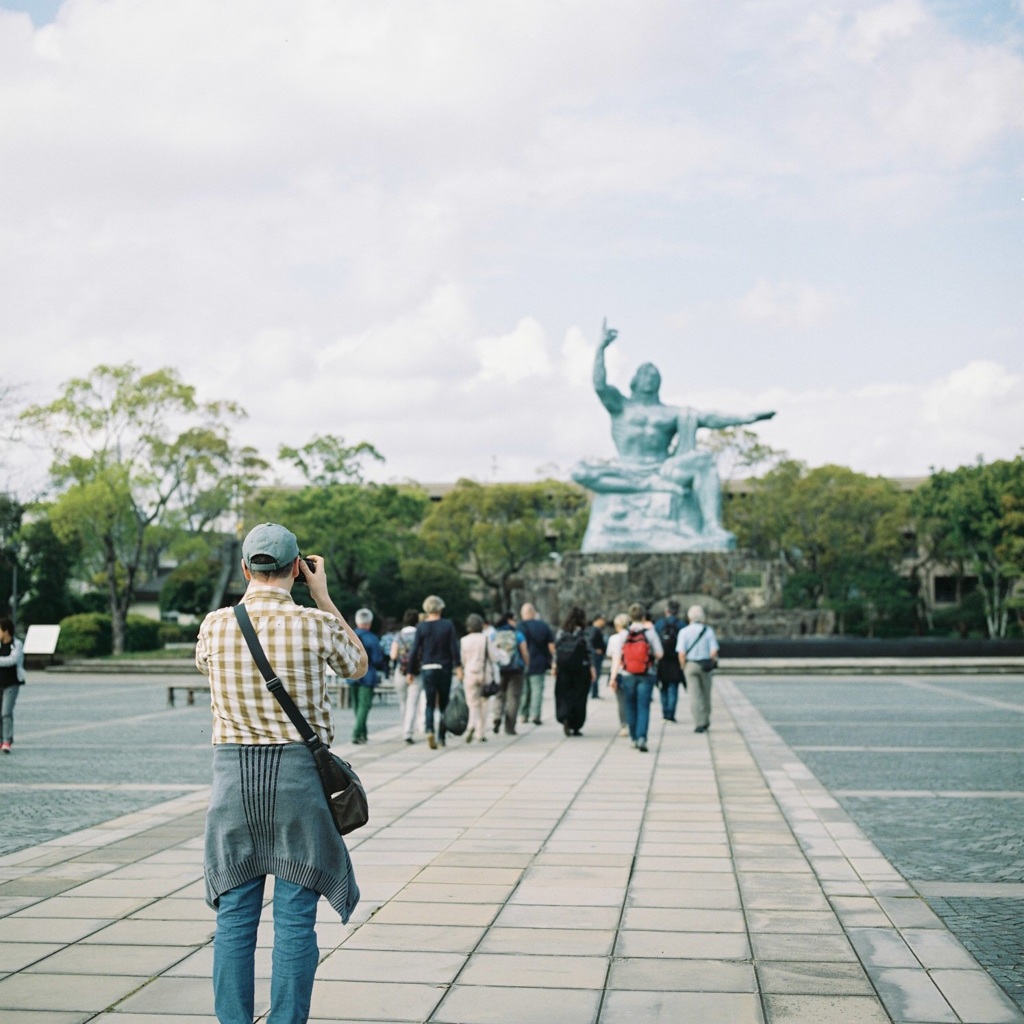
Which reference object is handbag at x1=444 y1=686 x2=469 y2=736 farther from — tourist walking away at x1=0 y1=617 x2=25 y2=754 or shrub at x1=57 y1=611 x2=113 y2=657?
shrub at x1=57 y1=611 x2=113 y2=657

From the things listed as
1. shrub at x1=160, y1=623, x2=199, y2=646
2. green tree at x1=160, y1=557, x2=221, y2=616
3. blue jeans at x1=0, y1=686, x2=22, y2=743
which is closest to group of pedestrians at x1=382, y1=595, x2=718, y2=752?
blue jeans at x1=0, y1=686, x2=22, y2=743

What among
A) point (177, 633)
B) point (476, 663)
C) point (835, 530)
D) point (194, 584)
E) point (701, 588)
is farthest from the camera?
point (194, 584)

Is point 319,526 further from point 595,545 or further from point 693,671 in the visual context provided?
point 693,671

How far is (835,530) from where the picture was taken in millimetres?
55562

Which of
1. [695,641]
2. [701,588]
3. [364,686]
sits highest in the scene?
[701,588]

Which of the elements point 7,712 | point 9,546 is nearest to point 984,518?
point 9,546

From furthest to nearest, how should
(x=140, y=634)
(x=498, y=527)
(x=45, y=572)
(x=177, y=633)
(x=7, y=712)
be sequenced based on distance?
(x=498, y=527) < (x=177, y=633) < (x=45, y=572) < (x=140, y=634) < (x=7, y=712)

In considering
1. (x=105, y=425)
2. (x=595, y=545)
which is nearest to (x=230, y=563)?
(x=105, y=425)

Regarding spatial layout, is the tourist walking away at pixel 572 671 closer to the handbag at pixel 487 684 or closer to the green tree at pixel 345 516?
the handbag at pixel 487 684

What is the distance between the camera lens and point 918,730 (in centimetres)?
1555

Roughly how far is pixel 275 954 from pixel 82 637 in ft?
113

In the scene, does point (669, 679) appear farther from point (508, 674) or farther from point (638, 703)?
point (638, 703)

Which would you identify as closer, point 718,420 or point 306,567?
point 306,567

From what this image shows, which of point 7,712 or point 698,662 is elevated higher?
point 698,662
